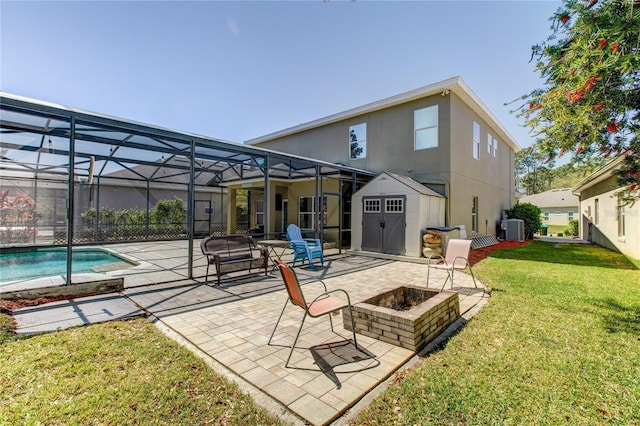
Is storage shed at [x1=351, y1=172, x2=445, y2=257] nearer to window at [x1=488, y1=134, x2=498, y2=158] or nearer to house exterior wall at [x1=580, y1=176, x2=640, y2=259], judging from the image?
house exterior wall at [x1=580, y1=176, x2=640, y2=259]

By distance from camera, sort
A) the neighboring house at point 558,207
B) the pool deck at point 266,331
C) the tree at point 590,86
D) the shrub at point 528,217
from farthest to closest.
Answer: the neighboring house at point 558,207 < the shrub at point 528,217 < the tree at point 590,86 < the pool deck at point 266,331

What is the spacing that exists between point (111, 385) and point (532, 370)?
12.4ft

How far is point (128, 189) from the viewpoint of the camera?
1620 centimetres

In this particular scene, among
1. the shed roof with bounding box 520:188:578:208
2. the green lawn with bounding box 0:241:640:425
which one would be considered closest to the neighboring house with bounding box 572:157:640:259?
the green lawn with bounding box 0:241:640:425

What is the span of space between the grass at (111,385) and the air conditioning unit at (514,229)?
17.4 m

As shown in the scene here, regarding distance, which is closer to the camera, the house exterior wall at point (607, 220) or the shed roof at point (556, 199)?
the house exterior wall at point (607, 220)

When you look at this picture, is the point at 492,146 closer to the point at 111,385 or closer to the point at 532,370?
the point at 532,370

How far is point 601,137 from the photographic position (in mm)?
4125

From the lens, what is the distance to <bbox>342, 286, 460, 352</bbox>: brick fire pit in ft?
10.7

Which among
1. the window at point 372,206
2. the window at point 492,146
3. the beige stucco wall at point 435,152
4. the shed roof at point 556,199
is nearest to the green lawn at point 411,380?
the window at point 372,206

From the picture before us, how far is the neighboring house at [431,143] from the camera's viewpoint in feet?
35.2

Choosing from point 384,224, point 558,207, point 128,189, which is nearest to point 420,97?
point 384,224

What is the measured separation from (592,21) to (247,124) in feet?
58.1

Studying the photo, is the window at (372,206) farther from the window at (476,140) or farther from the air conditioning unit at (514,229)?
the air conditioning unit at (514,229)
